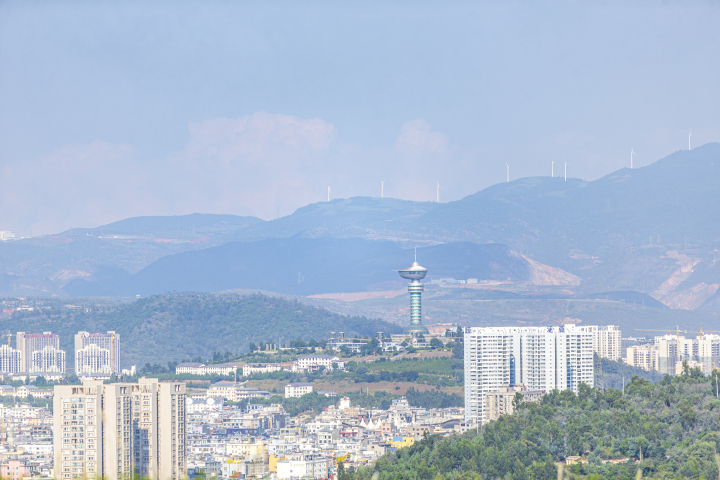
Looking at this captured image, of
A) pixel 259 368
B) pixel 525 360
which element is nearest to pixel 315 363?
A: pixel 259 368

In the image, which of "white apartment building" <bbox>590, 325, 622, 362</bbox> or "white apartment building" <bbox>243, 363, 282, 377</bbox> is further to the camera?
"white apartment building" <bbox>590, 325, 622, 362</bbox>

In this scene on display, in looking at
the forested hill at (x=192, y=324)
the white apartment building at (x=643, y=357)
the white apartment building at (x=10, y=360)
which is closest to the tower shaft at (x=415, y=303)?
the forested hill at (x=192, y=324)

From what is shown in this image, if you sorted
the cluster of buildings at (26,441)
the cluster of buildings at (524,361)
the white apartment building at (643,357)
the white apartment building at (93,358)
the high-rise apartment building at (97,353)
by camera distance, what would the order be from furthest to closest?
the white apartment building at (93,358)
the high-rise apartment building at (97,353)
the white apartment building at (643,357)
the cluster of buildings at (524,361)
the cluster of buildings at (26,441)

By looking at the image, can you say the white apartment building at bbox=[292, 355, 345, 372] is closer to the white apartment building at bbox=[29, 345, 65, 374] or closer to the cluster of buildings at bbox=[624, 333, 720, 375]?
the cluster of buildings at bbox=[624, 333, 720, 375]

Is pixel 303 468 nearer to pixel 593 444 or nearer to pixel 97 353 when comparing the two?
pixel 593 444

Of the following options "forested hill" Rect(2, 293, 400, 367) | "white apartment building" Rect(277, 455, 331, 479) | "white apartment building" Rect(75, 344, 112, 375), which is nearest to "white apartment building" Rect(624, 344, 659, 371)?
"forested hill" Rect(2, 293, 400, 367)

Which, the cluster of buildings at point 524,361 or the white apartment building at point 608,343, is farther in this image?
the white apartment building at point 608,343

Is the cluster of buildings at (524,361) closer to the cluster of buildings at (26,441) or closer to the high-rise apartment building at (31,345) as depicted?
the cluster of buildings at (26,441)
